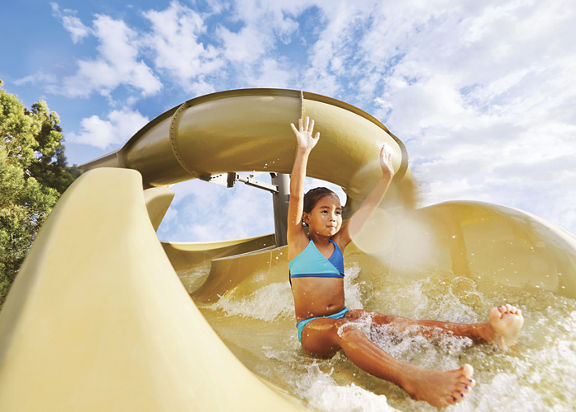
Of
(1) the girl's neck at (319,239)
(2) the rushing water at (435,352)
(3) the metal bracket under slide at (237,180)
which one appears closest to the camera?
(2) the rushing water at (435,352)

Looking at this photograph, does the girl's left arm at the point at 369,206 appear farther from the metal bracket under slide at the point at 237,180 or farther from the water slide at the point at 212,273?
the metal bracket under slide at the point at 237,180

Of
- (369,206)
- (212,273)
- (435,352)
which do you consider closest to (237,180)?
(212,273)

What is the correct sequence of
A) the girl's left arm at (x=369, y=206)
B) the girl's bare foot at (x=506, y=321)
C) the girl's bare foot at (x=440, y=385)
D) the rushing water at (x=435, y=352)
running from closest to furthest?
the girl's bare foot at (x=440, y=385)
the rushing water at (x=435, y=352)
the girl's bare foot at (x=506, y=321)
the girl's left arm at (x=369, y=206)

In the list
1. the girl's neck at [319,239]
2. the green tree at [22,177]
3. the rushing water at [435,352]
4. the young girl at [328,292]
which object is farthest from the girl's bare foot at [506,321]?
the green tree at [22,177]

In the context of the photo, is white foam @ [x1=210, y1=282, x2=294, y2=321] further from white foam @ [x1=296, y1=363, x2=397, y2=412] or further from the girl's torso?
white foam @ [x1=296, y1=363, x2=397, y2=412]

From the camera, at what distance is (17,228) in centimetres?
467

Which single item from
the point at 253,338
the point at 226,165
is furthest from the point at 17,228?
the point at 253,338

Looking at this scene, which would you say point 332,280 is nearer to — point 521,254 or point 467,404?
point 467,404

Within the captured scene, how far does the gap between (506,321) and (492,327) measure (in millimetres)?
77

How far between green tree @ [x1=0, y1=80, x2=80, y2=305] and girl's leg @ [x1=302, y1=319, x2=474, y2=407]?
4.75 meters

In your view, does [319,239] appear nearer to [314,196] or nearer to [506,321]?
[314,196]

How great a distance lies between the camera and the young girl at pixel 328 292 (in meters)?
1.43

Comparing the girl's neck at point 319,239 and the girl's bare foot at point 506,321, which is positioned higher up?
the girl's neck at point 319,239

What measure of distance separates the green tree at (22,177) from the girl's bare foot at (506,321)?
219 inches
